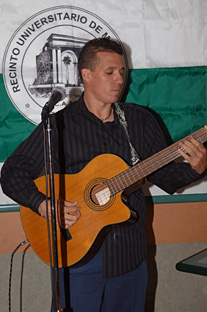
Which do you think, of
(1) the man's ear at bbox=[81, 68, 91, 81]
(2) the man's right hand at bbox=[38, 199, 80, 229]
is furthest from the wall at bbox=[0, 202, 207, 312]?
(1) the man's ear at bbox=[81, 68, 91, 81]

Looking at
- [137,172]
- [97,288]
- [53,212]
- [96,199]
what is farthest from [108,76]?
[97,288]

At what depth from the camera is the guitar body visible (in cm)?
204

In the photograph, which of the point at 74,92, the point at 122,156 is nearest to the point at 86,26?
the point at 74,92

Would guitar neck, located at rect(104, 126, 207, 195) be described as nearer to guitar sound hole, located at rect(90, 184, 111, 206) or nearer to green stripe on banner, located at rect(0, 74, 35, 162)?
guitar sound hole, located at rect(90, 184, 111, 206)

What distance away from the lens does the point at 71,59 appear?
2.72 metres

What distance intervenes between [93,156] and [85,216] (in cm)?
33

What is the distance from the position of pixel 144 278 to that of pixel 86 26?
1.72 m

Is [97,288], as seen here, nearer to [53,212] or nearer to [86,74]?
[53,212]

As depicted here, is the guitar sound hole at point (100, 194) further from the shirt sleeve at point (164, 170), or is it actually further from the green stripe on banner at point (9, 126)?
the green stripe on banner at point (9, 126)

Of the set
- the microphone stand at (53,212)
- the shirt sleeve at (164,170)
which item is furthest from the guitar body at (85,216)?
the microphone stand at (53,212)

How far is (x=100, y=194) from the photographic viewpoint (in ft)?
6.88

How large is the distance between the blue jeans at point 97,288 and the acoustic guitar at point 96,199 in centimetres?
7

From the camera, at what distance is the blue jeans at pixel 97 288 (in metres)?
2.06

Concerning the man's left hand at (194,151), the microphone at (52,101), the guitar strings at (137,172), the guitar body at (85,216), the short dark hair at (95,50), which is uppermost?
the short dark hair at (95,50)
